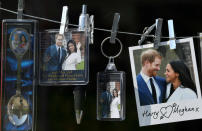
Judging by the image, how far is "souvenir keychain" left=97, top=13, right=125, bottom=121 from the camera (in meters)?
0.81

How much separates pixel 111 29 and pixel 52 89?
0.86ft

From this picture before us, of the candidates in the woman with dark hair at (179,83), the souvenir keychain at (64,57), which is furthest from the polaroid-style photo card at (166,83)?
the souvenir keychain at (64,57)

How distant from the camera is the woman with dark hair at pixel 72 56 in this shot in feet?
2.59

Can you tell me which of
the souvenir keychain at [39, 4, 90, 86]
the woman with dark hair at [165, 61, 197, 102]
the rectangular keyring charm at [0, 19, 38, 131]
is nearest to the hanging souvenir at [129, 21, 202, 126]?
the woman with dark hair at [165, 61, 197, 102]

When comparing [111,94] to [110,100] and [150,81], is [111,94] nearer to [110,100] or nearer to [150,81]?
[110,100]

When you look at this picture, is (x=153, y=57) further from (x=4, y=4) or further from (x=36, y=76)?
(x=4, y=4)

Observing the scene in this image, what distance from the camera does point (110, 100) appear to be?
0.81 m

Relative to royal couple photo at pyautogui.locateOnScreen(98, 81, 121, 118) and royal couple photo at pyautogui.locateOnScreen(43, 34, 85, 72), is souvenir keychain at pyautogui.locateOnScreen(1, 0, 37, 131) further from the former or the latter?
royal couple photo at pyautogui.locateOnScreen(98, 81, 121, 118)

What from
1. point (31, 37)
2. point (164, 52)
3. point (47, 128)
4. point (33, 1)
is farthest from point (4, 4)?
point (164, 52)

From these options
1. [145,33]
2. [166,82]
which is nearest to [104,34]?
[145,33]

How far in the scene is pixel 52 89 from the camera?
0.90 meters

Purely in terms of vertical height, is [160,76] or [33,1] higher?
[33,1]

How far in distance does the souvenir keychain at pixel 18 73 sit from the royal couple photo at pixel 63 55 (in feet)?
0.13

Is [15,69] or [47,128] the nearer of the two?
[15,69]
